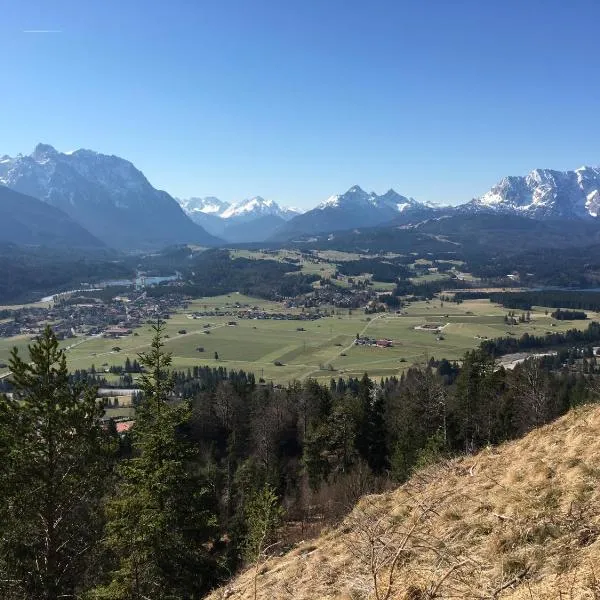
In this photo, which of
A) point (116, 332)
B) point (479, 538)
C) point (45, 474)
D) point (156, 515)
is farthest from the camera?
point (116, 332)

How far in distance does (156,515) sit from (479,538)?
1202cm

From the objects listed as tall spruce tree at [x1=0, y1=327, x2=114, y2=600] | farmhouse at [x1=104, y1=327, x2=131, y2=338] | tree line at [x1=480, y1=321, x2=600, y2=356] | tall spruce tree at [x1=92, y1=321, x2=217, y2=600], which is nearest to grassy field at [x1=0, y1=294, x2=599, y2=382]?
farmhouse at [x1=104, y1=327, x2=131, y2=338]

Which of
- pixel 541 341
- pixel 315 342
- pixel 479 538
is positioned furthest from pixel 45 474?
pixel 541 341

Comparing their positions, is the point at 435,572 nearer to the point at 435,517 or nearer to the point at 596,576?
the point at 596,576

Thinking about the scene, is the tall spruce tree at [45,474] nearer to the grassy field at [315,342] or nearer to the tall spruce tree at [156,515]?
the tall spruce tree at [156,515]

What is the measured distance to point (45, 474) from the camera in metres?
15.9

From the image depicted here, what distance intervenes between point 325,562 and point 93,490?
1055 centimetres

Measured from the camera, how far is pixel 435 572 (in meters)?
6.24

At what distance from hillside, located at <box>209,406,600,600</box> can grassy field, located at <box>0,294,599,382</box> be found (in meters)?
93.5

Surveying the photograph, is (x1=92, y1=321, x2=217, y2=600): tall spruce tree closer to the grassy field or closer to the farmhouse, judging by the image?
the grassy field

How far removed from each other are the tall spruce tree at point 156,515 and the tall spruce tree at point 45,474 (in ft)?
3.70

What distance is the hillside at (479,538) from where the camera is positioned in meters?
5.89

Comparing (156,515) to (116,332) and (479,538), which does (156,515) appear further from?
(116,332)

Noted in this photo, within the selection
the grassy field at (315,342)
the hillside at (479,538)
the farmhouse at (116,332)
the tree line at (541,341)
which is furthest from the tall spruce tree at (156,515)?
the farmhouse at (116,332)
